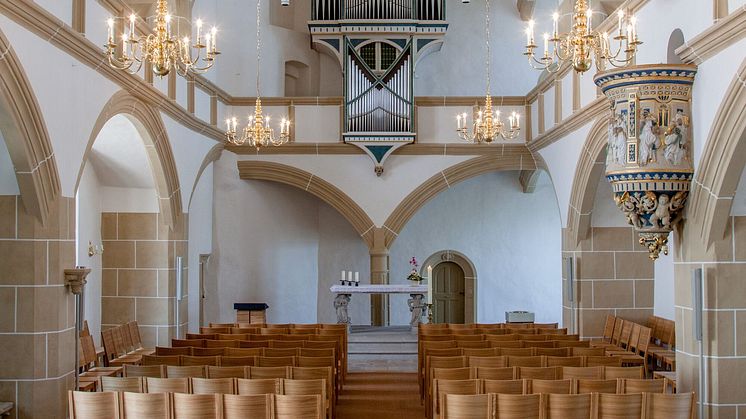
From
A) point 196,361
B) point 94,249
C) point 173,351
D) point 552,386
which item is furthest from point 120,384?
point 94,249

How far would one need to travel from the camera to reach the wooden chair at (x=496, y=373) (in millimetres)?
8039

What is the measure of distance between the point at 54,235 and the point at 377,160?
913 centimetres

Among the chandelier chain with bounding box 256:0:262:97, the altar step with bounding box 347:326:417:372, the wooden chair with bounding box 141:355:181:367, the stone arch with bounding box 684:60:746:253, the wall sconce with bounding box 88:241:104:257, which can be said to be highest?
the chandelier chain with bounding box 256:0:262:97

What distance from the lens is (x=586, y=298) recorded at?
1326 cm

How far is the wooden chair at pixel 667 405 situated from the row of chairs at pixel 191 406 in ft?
8.70

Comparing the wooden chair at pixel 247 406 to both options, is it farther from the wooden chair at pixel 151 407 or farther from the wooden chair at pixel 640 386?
the wooden chair at pixel 640 386

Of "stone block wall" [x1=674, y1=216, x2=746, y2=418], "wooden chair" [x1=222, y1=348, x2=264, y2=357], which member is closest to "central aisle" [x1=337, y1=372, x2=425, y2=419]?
"wooden chair" [x1=222, y1=348, x2=264, y2=357]

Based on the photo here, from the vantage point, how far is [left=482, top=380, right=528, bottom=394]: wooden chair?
7445mm

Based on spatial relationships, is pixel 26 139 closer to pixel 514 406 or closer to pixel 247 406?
pixel 247 406

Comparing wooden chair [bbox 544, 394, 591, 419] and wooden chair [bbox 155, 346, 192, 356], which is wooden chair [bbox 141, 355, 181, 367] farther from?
wooden chair [bbox 544, 394, 591, 419]

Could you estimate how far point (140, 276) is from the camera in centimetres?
1355

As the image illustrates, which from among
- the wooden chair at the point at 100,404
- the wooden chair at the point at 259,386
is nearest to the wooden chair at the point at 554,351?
the wooden chair at the point at 259,386

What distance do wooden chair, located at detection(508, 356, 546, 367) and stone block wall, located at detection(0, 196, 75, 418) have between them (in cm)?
475

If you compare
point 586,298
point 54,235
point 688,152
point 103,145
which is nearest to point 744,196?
point 688,152
